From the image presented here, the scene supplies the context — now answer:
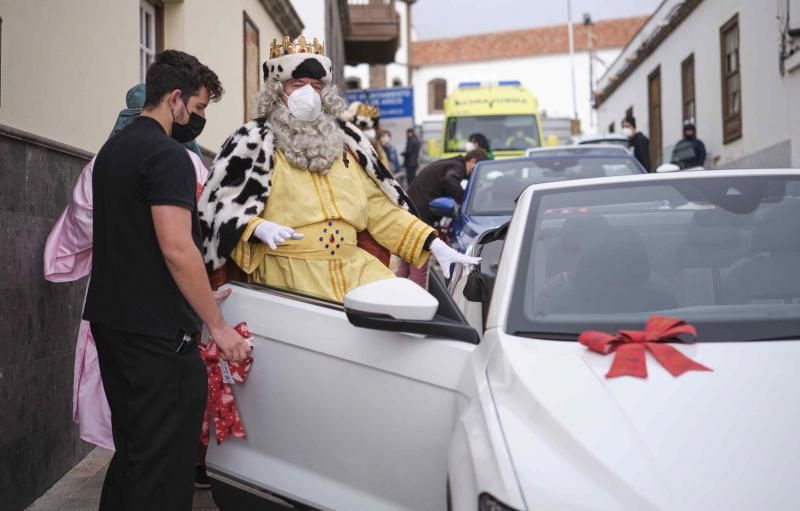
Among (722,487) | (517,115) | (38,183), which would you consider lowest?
(722,487)

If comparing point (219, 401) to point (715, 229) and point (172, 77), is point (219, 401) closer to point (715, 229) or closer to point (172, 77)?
point (172, 77)

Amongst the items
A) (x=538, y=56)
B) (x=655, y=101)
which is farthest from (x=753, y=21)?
(x=538, y=56)

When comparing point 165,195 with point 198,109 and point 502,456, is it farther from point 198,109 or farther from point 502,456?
point 502,456

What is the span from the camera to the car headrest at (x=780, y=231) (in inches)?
127

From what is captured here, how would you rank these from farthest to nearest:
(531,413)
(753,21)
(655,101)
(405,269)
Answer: (655,101), (753,21), (405,269), (531,413)

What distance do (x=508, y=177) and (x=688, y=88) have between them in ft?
54.3

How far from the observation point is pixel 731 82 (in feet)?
64.9

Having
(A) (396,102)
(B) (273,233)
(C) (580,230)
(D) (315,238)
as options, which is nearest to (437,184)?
(D) (315,238)

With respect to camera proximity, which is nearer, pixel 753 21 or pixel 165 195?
pixel 165 195

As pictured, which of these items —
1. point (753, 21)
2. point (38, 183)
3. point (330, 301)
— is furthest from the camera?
point (753, 21)

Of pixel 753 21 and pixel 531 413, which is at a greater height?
pixel 753 21

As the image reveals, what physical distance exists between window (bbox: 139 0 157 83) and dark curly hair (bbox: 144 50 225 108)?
492 centimetres

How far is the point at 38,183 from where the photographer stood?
15.6ft

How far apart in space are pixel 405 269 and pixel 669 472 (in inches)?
284
